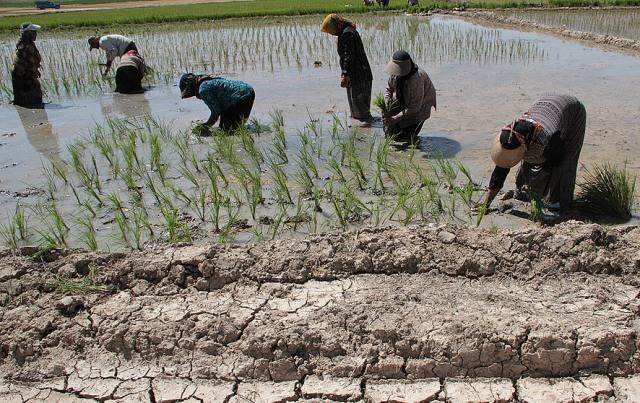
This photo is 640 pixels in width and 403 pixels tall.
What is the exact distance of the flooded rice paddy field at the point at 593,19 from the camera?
1114 centimetres

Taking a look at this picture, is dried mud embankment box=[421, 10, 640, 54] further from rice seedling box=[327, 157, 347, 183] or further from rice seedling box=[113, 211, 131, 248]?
rice seedling box=[113, 211, 131, 248]

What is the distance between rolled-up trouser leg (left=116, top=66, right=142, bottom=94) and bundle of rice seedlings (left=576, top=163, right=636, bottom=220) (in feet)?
18.9

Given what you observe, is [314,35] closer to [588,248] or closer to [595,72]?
[595,72]

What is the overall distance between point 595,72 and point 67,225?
264 inches

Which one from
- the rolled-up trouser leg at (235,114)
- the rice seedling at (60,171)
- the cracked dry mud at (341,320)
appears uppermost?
the rolled-up trouser leg at (235,114)

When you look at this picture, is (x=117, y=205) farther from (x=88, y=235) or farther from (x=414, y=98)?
(x=414, y=98)

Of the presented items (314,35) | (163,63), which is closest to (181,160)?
(163,63)

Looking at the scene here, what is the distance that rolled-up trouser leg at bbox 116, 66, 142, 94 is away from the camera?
750 cm

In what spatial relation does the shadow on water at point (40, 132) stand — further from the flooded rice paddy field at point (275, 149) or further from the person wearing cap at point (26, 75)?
the person wearing cap at point (26, 75)

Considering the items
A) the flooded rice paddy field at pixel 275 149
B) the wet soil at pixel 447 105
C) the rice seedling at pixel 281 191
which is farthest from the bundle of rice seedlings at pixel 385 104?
the rice seedling at pixel 281 191

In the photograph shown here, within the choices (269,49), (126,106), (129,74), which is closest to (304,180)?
(126,106)

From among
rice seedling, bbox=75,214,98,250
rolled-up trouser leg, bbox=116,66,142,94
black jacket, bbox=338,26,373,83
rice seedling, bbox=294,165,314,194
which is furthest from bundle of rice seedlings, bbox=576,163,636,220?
rolled-up trouser leg, bbox=116,66,142,94

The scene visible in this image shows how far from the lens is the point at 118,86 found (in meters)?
7.65

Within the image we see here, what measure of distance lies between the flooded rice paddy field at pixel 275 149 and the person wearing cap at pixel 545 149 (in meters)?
0.31
